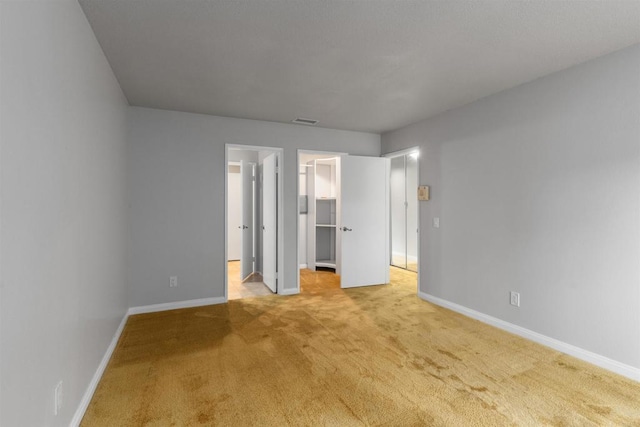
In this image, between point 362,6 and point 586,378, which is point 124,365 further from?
point 586,378

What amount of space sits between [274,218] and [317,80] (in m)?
2.20

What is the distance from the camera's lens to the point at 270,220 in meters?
4.93

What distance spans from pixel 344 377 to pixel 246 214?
3648mm

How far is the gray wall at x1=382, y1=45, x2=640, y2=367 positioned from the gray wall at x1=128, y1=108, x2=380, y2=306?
108 inches

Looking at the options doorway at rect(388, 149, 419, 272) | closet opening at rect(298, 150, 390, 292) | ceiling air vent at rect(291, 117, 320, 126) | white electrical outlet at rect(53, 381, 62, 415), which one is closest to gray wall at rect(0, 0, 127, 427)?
white electrical outlet at rect(53, 381, 62, 415)

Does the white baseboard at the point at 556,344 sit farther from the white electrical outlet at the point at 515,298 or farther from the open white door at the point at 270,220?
the open white door at the point at 270,220

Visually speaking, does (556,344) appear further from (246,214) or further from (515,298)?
(246,214)

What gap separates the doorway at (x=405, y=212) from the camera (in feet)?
21.0

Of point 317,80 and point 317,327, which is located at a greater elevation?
point 317,80

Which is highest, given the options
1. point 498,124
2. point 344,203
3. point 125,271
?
point 498,124

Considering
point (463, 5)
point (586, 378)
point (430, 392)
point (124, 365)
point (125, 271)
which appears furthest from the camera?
point (125, 271)

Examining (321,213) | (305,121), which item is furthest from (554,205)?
(321,213)

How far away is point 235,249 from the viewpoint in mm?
7582

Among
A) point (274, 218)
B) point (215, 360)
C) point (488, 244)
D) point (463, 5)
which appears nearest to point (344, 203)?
point (274, 218)
